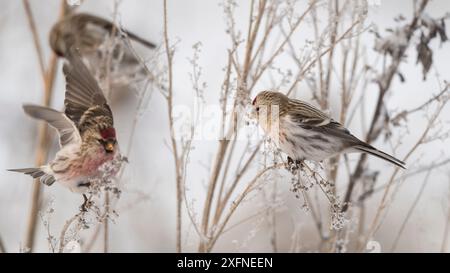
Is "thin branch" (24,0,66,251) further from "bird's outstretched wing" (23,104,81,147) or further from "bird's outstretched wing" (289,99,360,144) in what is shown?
"bird's outstretched wing" (289,99,360,144)

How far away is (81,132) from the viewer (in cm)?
82

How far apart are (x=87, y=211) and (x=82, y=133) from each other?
0.37 feet

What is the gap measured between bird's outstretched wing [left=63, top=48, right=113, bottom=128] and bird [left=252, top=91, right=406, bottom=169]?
232 mm

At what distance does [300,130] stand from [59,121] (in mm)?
374

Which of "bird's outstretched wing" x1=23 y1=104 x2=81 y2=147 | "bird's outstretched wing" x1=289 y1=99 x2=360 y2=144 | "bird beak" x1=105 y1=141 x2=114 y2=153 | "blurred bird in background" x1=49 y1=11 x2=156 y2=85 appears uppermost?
"blurred bird in background" x1=49 y1=11 x2=156 y2=85

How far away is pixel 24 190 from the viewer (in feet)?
5.18

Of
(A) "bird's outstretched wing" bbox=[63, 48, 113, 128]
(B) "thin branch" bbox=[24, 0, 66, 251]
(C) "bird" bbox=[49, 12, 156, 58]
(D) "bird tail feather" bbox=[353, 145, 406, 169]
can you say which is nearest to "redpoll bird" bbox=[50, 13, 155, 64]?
(C) "bird" bbox=[49, 12, 156, 58]

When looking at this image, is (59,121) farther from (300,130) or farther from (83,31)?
(83,31)

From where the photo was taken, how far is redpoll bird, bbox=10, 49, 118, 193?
2.65 feet

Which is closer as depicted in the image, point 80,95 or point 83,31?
point 80,95

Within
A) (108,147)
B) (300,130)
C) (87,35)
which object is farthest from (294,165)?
(87,35)

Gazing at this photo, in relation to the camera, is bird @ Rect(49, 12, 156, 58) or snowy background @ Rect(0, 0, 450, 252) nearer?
snowy background @ Rect(0, 0, 450, 252)
